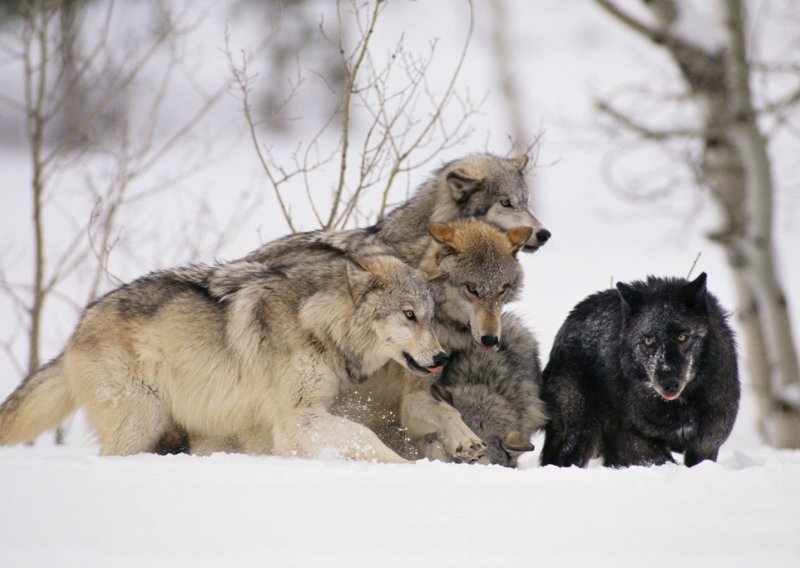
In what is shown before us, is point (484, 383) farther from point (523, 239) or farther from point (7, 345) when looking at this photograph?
point (7, 345)

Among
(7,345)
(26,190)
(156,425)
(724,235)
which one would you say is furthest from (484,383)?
(26,190)

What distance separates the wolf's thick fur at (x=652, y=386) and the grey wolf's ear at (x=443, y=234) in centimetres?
113

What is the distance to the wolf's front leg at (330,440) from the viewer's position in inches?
223

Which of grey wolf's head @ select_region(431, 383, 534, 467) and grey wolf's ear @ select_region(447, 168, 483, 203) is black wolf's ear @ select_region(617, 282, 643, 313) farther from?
grey wolf's ear @ select_region(447, 168, 483, 203)

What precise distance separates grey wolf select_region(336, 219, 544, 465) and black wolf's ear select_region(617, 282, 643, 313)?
741 mm

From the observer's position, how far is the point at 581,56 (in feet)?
113

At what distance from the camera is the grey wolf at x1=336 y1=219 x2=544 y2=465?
20.2 ft

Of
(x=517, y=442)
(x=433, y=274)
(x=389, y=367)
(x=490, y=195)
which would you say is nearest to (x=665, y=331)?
(x=517, y=442)

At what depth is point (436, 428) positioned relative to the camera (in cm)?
607

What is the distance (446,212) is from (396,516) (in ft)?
11.3

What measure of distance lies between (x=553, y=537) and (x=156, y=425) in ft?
10.3

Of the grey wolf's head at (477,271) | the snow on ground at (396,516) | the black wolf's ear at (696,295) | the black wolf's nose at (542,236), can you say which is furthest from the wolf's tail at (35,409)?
the black wolf's ear at (696,295)

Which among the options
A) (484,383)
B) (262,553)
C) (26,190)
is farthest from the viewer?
(26,190)

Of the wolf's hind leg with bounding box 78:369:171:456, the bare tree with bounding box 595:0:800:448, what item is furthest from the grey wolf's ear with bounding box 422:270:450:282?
the bare tree with bounding box 595:0:800:448
